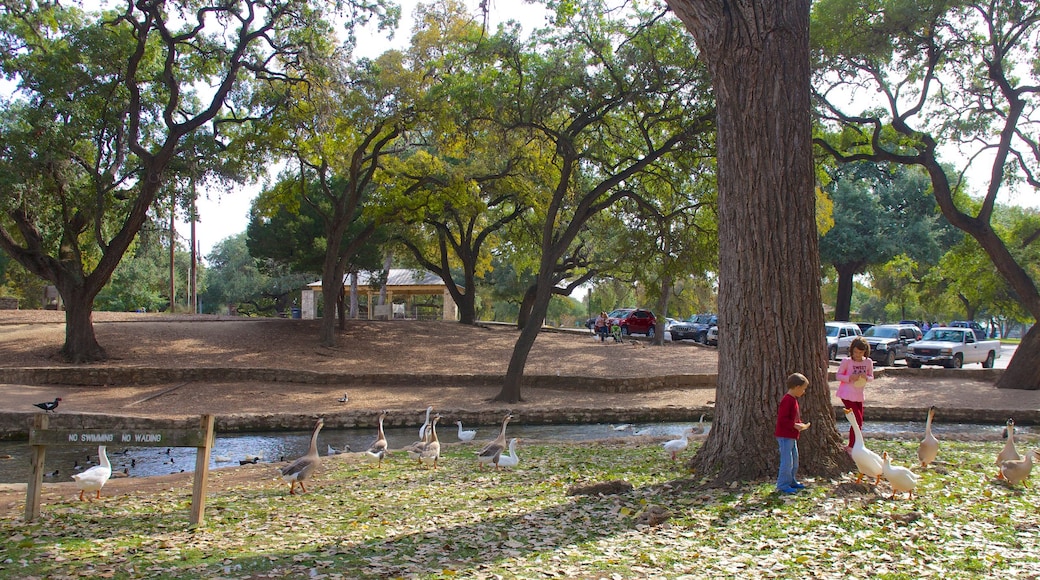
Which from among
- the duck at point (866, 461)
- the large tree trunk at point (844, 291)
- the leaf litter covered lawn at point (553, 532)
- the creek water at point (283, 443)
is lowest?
the creek water at point (283, 443)

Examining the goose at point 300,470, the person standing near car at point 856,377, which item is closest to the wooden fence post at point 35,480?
the goose at point 300,470

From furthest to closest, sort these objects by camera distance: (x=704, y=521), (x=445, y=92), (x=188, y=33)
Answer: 1. (x=188, y=33)
2. (x=445, y=92)
3. (x=704, y=521)

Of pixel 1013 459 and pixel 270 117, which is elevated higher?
pixel 270 117

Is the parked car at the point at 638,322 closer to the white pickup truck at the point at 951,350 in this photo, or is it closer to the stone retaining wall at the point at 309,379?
the white pickup truck at the point at 951,350

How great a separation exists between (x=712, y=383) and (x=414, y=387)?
9.35 meters

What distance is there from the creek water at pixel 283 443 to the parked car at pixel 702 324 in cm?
2320

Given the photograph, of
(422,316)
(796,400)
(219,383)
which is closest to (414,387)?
(219,383)

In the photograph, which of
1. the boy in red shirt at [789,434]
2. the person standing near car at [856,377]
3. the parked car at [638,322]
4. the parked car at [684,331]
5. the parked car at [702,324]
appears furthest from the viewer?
the parked car at [638,322]

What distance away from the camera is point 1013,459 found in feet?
27.8

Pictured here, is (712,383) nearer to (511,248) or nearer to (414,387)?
(414,387)

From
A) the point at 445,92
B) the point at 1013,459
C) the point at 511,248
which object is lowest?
the point at 1013,459

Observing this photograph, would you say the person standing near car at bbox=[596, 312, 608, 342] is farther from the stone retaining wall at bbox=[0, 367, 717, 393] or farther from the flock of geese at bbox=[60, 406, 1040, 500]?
the flock of geese at bbox=[60, 406, 1040, 500]

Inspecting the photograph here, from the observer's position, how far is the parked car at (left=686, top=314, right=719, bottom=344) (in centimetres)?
4122

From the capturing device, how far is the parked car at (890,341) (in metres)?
32.3
